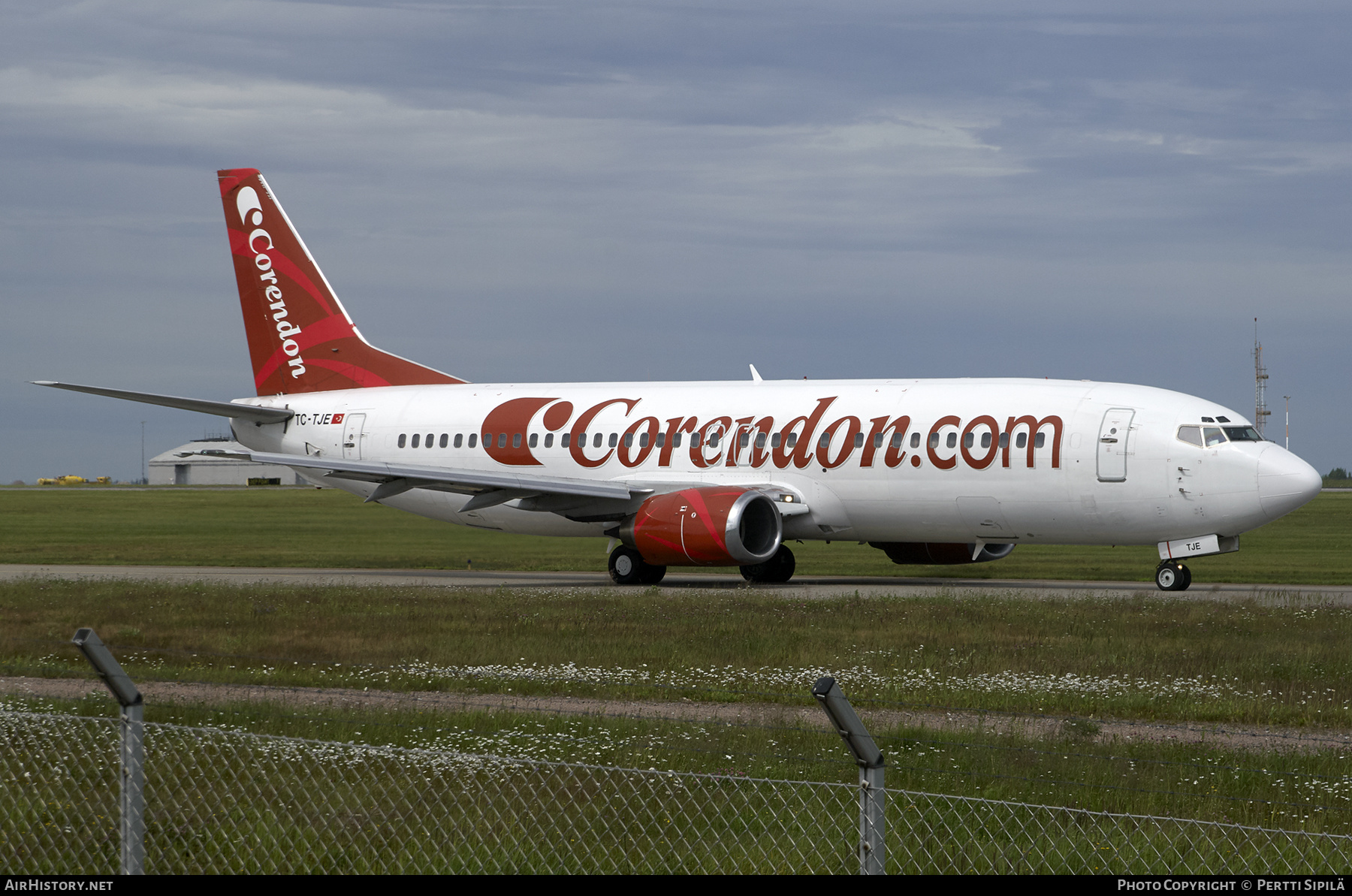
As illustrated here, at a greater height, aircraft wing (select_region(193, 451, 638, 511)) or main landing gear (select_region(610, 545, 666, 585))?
aircraft wing (select_region(193, 451, 638, 511))

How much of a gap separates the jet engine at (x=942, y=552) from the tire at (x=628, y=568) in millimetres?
4687

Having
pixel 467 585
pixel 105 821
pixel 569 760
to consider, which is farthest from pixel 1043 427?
pixel 105 821

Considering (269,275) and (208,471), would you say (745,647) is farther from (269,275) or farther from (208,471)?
(208,471)

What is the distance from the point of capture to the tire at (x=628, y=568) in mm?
30719

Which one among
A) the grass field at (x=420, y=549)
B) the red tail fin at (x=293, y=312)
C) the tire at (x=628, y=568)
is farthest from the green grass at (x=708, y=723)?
the red tail fin at (x=293, y=312)

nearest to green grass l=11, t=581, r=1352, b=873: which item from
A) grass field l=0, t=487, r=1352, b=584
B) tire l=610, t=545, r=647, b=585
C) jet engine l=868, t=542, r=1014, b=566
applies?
tire l=610, t=545, r=647, b=585

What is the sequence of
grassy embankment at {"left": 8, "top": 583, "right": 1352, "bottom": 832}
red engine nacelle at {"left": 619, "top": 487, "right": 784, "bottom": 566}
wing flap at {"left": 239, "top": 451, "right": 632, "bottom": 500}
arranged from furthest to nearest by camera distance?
wing flap at {"left": 239, "top": 451, "right": 632, "bottom": 500}, red engine nacelle at {"left": 619, "top": 487, "right": 784, "bottom": 566}, grassy embankment at {"left": 8, "top": 583, "right": 1352, "bottom": 832}

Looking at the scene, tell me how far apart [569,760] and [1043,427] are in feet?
58.2

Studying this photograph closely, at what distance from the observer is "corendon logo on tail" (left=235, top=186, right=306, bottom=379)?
37406 mm

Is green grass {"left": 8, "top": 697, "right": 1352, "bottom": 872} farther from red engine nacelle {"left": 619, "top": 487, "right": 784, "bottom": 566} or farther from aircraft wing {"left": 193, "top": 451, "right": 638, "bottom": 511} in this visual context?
aircraft wing {"left": 193, "top": 451, "right": 638, "bottom": 511}

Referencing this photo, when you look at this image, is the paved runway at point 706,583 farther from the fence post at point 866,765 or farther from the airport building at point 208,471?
the airport building at point 208,471

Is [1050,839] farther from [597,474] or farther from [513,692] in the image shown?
[597,474]

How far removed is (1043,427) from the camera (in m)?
27.1

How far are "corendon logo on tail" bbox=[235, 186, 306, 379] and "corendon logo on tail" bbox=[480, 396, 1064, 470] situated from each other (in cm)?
641
